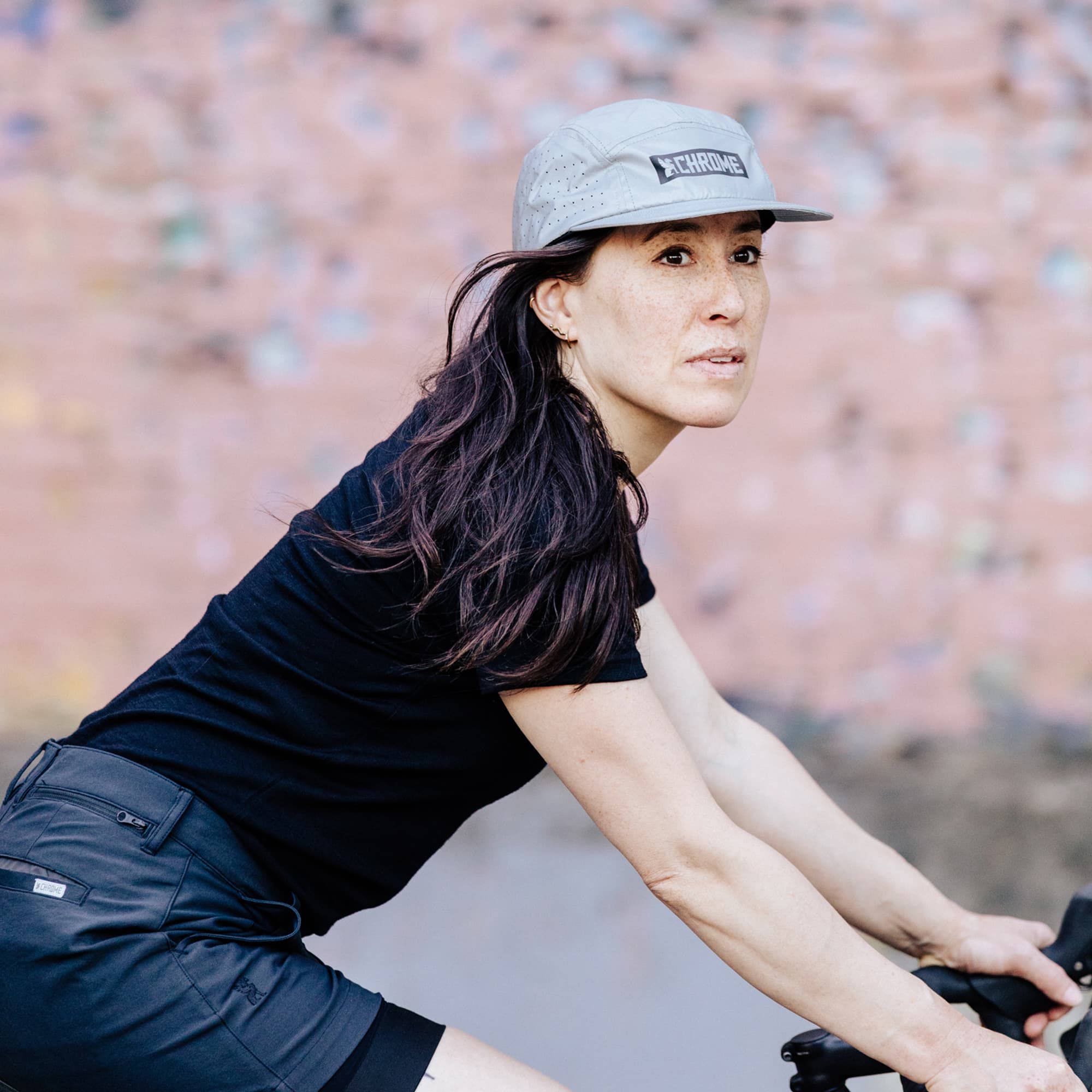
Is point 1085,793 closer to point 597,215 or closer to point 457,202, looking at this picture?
point 457,202

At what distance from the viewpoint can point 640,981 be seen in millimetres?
3186

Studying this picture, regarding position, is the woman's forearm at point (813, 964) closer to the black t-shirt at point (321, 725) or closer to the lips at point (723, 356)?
the black t-shirt at point (321, 725)

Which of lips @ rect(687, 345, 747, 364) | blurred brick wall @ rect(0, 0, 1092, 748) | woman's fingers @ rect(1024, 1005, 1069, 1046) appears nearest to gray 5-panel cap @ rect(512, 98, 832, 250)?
lips @ rect(687, 345, 747, 364)

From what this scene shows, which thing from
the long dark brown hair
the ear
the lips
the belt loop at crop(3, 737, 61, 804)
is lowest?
the belt loop at crop(3, 737, 61, 804)

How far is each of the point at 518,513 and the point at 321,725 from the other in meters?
0.33

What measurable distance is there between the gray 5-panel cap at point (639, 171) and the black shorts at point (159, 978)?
77cm

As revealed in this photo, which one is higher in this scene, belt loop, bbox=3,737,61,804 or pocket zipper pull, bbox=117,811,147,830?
belt loop, bbox=3,737,61,804

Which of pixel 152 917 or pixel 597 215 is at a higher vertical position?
pixel 597 215

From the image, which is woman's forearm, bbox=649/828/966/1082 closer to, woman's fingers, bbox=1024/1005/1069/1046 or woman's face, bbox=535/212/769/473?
woman's fingers, bbox=1024/1005/1069/1046

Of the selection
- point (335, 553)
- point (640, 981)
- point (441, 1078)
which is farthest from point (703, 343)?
point (640, 981)

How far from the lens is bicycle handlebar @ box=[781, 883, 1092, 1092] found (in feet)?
5.03

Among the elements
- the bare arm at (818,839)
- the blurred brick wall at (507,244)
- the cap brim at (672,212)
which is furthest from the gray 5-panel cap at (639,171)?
the blurred brick wall at (507,244)

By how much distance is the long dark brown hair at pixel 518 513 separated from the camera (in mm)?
1377

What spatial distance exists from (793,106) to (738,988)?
2.33 meters
